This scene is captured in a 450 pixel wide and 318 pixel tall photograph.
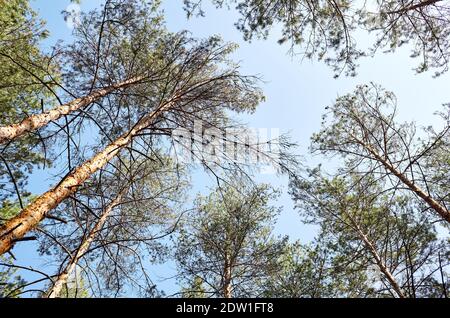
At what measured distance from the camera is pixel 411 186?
22.4ft

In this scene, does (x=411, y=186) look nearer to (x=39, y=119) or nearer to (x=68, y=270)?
(x=68, y=270)

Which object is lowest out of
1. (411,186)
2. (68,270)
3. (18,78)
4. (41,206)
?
(68,270)

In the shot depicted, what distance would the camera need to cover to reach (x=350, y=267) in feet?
28.8

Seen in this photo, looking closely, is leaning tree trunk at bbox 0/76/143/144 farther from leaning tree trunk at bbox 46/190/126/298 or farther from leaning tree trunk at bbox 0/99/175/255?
leaning tree trunk at bbox 46/190/126/298

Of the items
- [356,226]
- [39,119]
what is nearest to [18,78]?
[39,119]

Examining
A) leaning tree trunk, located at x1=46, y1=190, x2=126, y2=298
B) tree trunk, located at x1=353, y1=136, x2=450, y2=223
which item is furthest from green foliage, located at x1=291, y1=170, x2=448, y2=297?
leaning tree trunk, located at x1=46, y1=190, x2=126, y2=298

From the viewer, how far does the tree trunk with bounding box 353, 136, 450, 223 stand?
19.9 ft

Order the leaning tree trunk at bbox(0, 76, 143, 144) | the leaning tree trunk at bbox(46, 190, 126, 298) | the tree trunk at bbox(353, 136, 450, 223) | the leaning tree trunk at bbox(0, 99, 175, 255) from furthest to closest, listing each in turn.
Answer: the tree trunk at bbox(353, 136, 450, 223), the leaning tree trunk at bbox(0, 76, 143, 144), the leaning tree trunk at bbox(46, 190, 126, 298), the leaning tree trunk at bbox(0, 99, 175, 255)

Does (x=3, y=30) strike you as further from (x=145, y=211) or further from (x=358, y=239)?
(x=358, y=239)

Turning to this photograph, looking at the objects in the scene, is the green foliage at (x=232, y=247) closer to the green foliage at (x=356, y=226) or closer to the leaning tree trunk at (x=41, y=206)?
the green foliage at (x=356, y=226)

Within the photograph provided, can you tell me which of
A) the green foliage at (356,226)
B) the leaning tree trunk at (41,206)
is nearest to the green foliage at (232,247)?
the green foliage at (356,226)

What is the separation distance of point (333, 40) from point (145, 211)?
228 inches

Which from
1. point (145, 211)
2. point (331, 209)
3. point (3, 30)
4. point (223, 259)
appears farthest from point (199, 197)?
point (3, 30)

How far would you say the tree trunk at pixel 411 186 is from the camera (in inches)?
238
